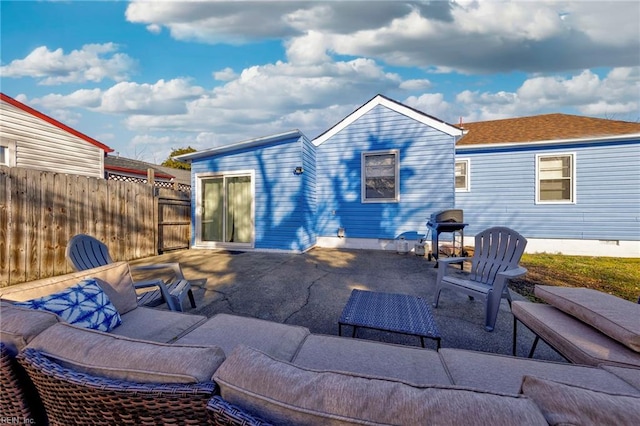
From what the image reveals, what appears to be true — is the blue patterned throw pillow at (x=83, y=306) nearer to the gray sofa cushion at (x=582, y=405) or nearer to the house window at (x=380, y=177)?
the gray sofa cushion at (x=582, y=405)

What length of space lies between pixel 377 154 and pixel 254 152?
3815mm

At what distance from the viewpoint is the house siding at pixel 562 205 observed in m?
7.43

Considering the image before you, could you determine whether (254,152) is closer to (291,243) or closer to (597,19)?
(291,243)

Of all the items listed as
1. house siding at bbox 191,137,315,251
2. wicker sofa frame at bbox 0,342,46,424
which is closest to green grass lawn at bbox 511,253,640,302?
house siding at bbox 191,137,315,251

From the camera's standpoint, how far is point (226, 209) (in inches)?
318

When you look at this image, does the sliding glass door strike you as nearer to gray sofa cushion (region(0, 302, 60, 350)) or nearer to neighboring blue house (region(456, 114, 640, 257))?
gray sofa cushion (region(0, 302, 60, 350))

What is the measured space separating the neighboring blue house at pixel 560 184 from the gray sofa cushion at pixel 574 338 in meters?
6.58

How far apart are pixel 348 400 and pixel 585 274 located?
7151 millimetres

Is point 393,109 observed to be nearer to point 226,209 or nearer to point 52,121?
point 226,209

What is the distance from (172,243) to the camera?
789cm

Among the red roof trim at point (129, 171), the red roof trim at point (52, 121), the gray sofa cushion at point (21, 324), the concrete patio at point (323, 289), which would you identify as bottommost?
the concrete patio at point (323, 289)

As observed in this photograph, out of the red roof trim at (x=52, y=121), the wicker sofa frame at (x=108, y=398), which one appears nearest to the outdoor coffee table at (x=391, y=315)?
the wicker sofa frame at (x=108, y=398)

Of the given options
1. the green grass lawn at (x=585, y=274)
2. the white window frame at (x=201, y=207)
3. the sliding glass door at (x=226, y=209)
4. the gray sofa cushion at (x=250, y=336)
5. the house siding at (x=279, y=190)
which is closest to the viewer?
the gray sofa cushion at (x=250, y=336)

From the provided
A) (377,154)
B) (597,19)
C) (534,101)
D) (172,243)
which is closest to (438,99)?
(534,101)
